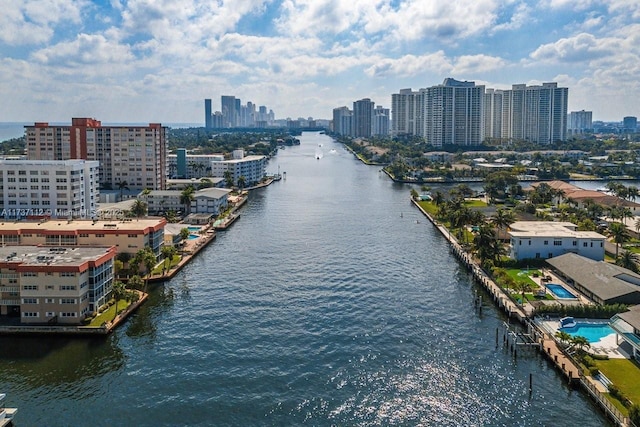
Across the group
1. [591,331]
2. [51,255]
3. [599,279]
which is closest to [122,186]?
[51,255]

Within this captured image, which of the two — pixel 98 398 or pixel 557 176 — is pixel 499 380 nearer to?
pixel 98 398

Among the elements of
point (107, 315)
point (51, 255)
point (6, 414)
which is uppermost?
point (51, 255)

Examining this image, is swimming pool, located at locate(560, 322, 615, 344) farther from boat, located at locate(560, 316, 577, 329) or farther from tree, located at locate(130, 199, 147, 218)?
tree, located at locate(130, 199, 147, 218)

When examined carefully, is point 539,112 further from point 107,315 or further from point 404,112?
point 107,315

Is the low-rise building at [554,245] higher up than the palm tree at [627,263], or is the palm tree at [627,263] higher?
the low-rise building at [554,245]

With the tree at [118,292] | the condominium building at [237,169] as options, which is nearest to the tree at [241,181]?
the condominium building at [237,169]

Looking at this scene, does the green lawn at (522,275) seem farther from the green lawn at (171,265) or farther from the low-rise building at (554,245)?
the green lawn at (171,265)

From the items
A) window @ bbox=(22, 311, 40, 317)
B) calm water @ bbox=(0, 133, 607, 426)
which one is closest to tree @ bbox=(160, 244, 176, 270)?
calm water @ bbox=(0, 133, 607, 426)

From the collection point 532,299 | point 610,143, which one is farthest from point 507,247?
point 610,143
